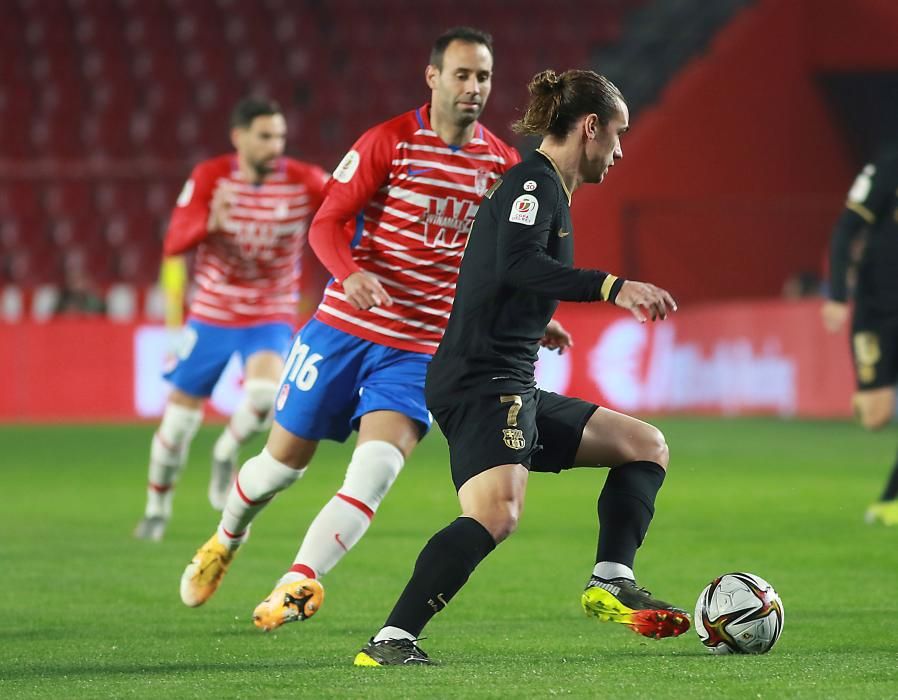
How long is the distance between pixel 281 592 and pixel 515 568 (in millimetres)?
2305

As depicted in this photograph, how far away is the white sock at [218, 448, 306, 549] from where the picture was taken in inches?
227

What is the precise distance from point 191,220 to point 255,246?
69 cm

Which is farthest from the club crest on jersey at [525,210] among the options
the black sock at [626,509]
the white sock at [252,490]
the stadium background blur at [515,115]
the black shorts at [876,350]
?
the stadium background blur at [515,115]

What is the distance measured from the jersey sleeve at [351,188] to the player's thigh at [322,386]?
0.31 m

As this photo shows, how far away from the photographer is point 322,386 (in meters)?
5.62

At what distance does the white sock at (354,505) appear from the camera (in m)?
5.34

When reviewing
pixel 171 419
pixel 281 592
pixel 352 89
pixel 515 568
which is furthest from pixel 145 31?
pixel 281 592

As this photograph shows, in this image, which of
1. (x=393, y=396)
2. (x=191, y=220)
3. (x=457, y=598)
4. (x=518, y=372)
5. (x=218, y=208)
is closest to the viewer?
(x=518, y=372)

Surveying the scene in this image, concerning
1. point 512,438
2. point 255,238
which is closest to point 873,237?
point 255,238

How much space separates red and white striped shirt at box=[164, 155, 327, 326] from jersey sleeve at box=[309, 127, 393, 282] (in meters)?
3.05

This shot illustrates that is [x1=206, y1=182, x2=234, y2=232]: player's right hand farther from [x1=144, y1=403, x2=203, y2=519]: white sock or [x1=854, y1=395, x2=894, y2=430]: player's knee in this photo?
[x1=854, y1=395, x2=894, y2=430]: player's knee

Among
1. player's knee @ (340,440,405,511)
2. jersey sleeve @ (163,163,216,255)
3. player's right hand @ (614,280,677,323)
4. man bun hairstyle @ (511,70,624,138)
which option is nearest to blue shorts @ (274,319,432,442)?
player's knee @ (340,440,405,511)

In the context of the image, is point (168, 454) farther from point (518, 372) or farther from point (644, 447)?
point (518, 372)

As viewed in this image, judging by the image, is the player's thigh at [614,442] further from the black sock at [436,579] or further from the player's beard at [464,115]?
the player's beard at [464,115]
